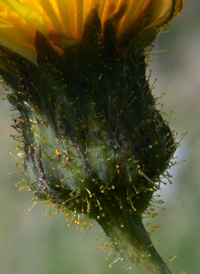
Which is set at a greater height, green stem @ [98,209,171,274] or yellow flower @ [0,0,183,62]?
yellow flower @ [0,0,183,62]

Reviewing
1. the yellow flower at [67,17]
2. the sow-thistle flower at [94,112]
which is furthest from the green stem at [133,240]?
the yellow flower at [67,17]

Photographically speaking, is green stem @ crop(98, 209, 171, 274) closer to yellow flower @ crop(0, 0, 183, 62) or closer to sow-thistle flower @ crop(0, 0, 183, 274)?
sow-thistle flower @ crop(0, 0, 183, 274)

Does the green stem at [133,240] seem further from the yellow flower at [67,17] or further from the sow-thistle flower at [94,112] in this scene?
the yellow flower at [67,17]

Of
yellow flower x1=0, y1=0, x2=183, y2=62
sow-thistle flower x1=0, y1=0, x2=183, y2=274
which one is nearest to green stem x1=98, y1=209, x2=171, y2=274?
sow-thistle flower x1=0, y1=0, x2=183, y2=274

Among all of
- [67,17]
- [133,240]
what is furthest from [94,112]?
[133,240]

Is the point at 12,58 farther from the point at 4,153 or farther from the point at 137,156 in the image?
the point at 4,153

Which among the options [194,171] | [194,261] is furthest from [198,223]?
[194,171]

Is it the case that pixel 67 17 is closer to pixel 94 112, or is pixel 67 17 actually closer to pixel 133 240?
pixel 94 112
